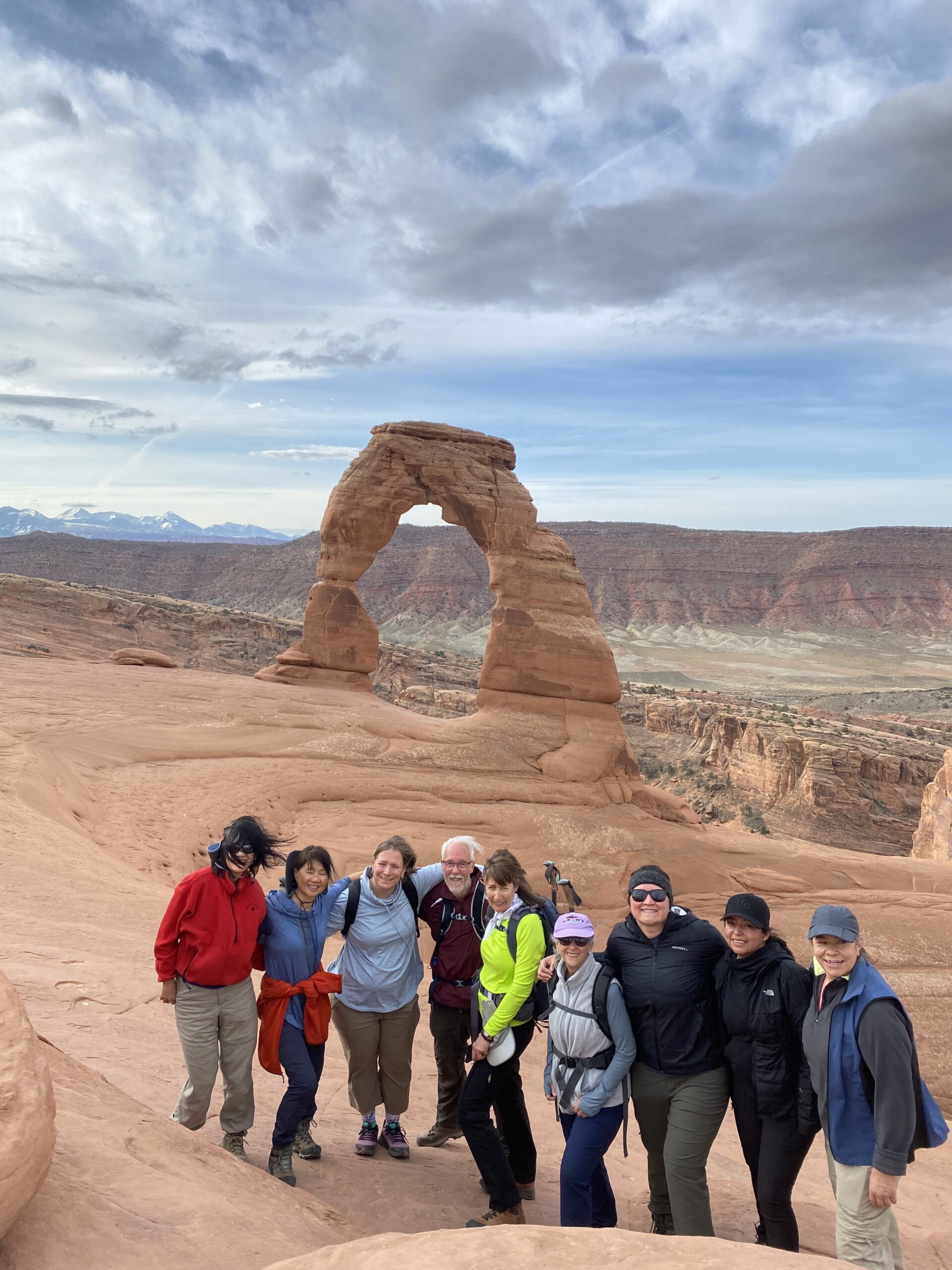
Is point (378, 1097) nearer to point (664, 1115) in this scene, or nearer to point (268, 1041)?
point (268, 1041)

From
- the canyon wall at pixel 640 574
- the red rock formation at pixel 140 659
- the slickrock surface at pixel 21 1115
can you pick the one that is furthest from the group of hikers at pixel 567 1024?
the canyon wall at pixel 640 574

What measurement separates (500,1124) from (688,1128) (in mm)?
1366

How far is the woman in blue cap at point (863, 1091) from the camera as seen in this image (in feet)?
12.2

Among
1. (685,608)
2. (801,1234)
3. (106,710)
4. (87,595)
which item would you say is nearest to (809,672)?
(685,608)

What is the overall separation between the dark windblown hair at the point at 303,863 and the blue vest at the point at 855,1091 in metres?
2.77

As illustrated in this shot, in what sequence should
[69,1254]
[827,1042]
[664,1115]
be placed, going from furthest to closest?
[664,1115] → [827,1042] → [69,1254]

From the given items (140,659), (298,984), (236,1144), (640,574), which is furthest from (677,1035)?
(640,574)

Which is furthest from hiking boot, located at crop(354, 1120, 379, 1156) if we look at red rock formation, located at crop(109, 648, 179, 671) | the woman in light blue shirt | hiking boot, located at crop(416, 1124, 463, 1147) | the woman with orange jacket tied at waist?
red rock formation, located at crop(109, 648, 179, 671)

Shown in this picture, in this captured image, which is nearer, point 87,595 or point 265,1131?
point 265,1131

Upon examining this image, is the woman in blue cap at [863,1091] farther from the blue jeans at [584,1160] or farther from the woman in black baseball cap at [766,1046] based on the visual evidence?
the blue jeans at [584,1160]

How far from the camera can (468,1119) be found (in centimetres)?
480

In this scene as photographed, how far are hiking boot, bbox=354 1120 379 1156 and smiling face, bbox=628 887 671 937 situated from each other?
2416 mm

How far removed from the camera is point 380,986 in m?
5.23

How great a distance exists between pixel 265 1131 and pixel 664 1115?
256 cm
